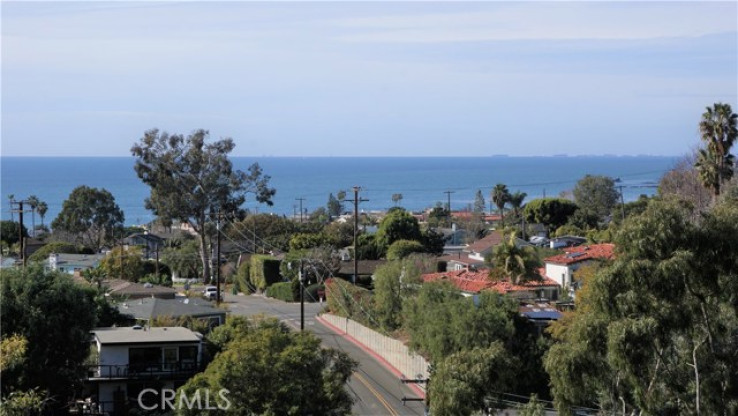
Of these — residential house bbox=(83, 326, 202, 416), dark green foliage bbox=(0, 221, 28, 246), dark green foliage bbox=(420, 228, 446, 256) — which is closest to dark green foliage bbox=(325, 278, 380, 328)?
residential house bbox=(83, 326, 202, 416)

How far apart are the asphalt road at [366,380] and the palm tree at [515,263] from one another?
8344mm

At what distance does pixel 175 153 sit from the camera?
Answer: 83750mm

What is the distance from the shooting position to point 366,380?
4447 cm

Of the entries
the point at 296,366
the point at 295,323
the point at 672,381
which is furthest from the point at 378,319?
the point at 672,381

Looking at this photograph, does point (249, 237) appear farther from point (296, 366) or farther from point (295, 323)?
point (296, 366)

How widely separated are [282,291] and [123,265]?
12678 millimetres

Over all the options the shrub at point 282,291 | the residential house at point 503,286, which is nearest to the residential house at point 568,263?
the residential house at point 503,286

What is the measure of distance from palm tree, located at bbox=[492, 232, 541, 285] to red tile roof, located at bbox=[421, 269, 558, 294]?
0.40 metres

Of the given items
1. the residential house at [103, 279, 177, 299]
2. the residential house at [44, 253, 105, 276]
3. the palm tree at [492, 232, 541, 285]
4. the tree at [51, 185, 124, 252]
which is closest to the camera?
the palm tree at [492, 232, 541, 285]

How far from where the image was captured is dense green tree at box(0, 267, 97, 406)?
36.7 metres

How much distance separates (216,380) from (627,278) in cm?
1154

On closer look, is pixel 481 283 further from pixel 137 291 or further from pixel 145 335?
pixel 137 291

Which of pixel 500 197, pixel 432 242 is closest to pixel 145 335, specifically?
pixel 432 242

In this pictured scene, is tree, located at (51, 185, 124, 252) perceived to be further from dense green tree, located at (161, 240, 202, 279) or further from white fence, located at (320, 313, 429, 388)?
white fence, located at (320, 313, 429, 388)
